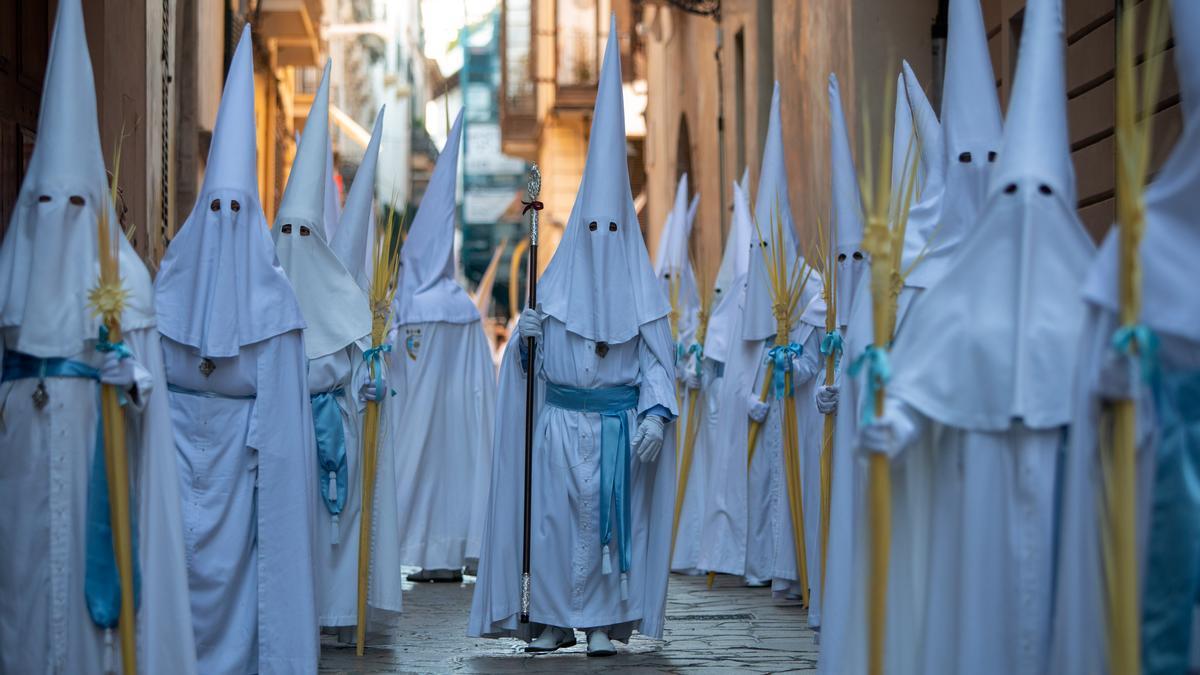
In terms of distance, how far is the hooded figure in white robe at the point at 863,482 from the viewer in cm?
559

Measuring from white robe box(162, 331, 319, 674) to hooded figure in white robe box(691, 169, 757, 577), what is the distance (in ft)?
15.7

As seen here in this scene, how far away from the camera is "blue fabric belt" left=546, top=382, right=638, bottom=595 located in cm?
808

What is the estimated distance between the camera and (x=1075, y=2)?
10336 mm

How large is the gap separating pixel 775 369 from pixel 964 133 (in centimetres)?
362

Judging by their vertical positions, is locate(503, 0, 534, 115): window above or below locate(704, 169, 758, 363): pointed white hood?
above

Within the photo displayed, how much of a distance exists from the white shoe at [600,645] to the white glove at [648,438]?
883mm

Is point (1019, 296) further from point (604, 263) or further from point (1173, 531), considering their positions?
point (604, 263)

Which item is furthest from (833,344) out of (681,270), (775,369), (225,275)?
(681,270)

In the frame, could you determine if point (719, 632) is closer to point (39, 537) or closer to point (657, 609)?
point (657, 609)

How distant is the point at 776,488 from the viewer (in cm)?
1084

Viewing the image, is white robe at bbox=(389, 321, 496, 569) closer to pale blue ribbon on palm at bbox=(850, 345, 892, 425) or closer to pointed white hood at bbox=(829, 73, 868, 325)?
pointed white hood at bbox=(829, 73, 868, 325)

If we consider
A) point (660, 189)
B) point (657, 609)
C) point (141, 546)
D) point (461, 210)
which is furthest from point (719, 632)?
point (461, 210)

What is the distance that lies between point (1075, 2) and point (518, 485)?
15.8 feet

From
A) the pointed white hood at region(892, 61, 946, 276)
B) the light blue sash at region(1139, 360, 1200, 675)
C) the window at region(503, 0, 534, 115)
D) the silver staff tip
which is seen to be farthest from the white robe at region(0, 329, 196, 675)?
the window at region(503, 0, 534, 115)
